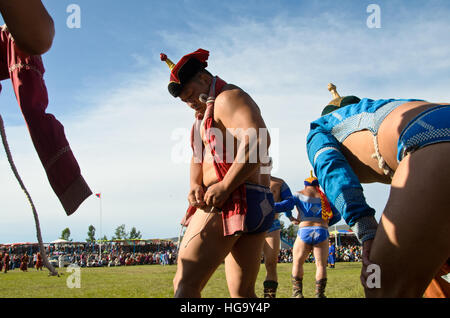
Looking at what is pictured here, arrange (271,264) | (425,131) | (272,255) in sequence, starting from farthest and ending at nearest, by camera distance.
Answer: (272,255) → (271,264) → (425,131)

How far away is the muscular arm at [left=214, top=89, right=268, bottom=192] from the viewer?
2.27 metres

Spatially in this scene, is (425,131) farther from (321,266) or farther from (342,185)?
(321,266)

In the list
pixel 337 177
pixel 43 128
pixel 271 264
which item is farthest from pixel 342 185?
pixel 271 264

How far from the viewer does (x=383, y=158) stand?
166 cm

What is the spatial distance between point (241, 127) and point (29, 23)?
4.75ft

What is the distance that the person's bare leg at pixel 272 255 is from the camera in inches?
250

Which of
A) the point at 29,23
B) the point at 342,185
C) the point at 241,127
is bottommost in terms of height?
the point at 342,185

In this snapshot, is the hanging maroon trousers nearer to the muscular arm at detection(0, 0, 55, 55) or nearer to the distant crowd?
the muscular arm at detection(0, 0, 55, 55)

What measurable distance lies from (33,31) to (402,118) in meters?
1.41

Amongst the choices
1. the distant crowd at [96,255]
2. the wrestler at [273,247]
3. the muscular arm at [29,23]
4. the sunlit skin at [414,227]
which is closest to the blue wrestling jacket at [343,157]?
the sunlit skin at [414,227]

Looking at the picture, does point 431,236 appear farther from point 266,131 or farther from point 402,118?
point 266,131

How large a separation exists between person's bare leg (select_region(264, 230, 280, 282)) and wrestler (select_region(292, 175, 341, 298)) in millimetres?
622

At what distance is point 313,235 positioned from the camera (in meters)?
7.50

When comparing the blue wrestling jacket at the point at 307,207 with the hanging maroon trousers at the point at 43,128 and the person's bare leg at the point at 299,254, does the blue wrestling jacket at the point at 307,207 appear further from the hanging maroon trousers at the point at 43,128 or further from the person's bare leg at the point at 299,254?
the hanging maroon trousers at the point at 43,128
